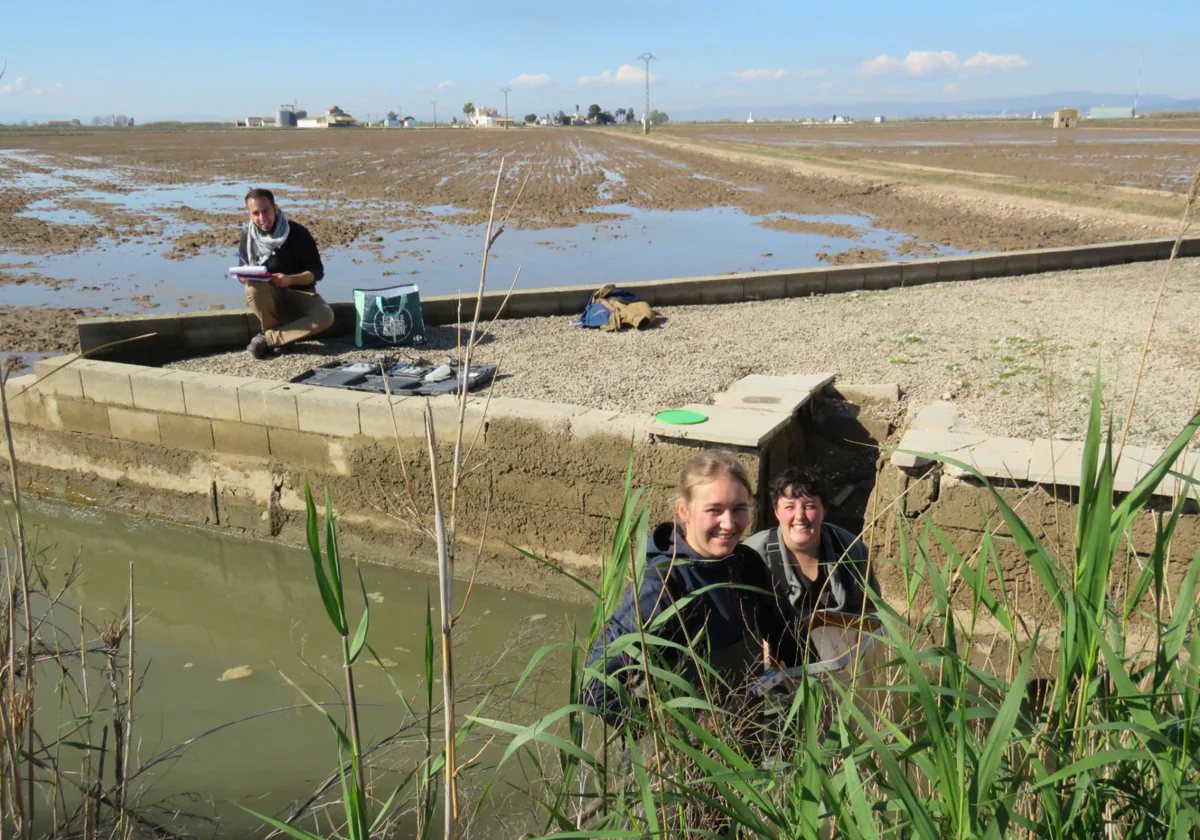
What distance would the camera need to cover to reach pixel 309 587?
6379 millimetres

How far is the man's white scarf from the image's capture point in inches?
320

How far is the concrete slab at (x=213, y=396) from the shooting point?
263 inches

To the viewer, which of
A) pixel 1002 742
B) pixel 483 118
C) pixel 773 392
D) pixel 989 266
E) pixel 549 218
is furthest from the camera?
pixel 483 118

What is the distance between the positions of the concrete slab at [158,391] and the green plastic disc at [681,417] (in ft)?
11.2

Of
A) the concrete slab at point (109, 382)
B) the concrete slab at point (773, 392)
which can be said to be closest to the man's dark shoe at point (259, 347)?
the concrete slab at point (109, 382)

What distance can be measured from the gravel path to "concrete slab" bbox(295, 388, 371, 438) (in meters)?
0.98

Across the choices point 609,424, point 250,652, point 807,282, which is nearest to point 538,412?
point 609,424

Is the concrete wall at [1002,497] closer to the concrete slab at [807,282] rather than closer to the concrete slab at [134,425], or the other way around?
the concrete slab at [134,425]

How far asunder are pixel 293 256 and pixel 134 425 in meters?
1.98

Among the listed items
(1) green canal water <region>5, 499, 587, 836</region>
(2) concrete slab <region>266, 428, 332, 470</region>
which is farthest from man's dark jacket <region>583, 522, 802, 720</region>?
(2) concrete slab <region>266, 428, 332, 470</region>

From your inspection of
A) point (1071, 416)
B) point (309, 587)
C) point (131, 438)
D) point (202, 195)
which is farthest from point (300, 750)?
point (202, 195)

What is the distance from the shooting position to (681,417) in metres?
5.60

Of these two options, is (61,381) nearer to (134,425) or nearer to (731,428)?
(134,425)

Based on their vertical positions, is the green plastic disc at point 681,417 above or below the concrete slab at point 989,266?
below
